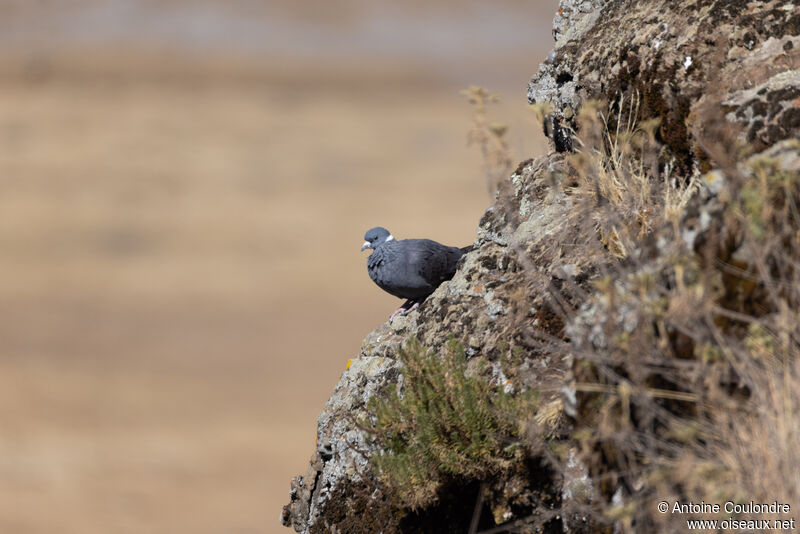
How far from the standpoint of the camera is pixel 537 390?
417 cm

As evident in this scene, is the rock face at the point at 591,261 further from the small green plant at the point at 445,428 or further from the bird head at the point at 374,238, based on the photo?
the bird head at the point at 374,238

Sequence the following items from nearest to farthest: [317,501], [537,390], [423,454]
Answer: [537,390] < [423,454] < [317,501]

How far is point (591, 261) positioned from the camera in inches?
193

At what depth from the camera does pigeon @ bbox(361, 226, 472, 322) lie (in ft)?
20.5

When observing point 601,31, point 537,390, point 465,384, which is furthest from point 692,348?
point 601,31

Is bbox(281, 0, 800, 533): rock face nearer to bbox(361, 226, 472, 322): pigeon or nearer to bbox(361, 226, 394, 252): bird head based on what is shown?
bbox(361, 226, 472, 322): pigeon

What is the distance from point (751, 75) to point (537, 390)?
2.29 m

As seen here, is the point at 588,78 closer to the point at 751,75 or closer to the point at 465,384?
the point at 751,75

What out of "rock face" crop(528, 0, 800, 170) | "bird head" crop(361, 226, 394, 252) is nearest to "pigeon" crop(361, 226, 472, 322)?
"bird head" crop(361, 226, 394, 252)

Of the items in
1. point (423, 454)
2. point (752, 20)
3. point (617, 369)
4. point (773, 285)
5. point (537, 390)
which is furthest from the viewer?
point (752, 20)

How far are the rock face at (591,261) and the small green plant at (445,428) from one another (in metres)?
0.15

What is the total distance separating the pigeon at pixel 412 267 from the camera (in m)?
6.24

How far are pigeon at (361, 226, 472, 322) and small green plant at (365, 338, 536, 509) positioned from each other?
5.13 ft

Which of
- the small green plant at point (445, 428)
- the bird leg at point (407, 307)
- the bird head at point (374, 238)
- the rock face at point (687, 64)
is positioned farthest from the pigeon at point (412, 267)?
the small green plant at point (445, 428)
